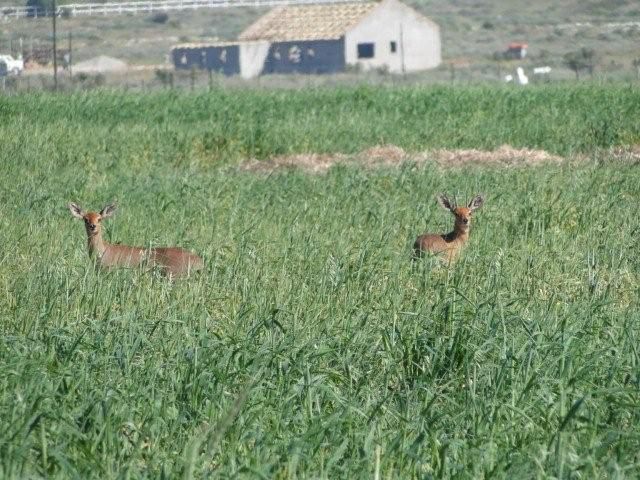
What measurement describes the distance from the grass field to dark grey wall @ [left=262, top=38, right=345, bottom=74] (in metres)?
50.3

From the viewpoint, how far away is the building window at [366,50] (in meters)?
67.8

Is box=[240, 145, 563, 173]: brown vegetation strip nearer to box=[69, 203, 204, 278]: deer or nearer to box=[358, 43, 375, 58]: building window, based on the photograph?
box=[69, 203, 204, 278]: deer

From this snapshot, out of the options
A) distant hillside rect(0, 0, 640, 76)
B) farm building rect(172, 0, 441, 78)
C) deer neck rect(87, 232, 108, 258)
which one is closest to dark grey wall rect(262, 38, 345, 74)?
farm building rect(172, 0, 441, 78)

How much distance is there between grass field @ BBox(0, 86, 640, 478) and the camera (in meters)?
5.72

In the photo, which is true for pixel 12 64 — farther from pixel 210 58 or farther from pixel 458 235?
pixel 458 235

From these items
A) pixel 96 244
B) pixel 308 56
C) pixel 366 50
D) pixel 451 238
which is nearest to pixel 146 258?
pixel 96 244

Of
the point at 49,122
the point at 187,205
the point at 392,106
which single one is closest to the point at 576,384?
the point at 187,205

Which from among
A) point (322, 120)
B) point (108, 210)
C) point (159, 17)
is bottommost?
point (108, 210)

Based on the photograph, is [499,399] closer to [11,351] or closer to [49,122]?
[11,351]

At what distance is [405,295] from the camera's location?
936cm

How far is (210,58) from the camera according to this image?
69000 millimetres

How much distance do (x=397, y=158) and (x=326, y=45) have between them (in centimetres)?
4538

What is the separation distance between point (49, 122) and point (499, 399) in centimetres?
1973

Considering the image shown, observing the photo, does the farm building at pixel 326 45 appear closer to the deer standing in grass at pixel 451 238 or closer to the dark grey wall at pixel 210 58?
the dark grey wall at pixel 210 58
